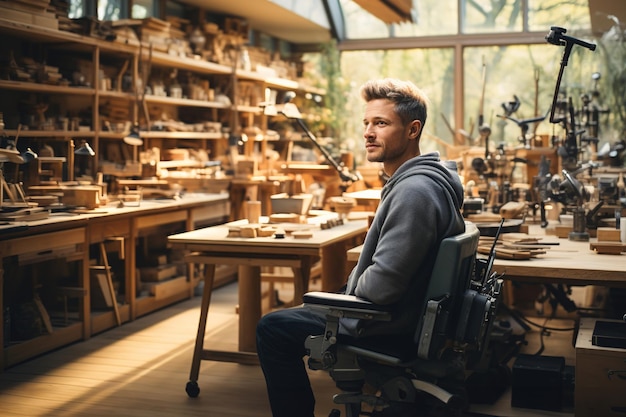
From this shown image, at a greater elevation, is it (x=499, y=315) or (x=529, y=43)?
(x=529, y=43)

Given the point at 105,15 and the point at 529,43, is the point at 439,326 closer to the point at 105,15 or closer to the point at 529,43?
the point at 105,15

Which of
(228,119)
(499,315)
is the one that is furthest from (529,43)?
(499,315)

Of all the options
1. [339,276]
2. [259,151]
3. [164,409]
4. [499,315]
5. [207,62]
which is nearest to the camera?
[164,409]

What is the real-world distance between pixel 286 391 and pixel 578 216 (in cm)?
230

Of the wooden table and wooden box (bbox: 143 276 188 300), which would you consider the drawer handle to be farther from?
wooden box (bbox: 143 276 188 300)

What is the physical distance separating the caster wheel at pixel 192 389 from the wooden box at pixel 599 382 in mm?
1910

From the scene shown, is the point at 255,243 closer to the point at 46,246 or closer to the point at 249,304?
the point at 249,304

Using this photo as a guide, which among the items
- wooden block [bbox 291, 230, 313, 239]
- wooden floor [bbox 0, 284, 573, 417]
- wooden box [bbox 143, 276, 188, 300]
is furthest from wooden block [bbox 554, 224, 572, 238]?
wooden box [bbox 143, 276, 188, 300]

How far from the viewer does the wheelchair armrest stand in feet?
9.50

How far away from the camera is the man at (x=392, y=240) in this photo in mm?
2883

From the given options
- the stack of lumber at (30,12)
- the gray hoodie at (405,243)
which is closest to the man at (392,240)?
the gray hoodie at (405,243)

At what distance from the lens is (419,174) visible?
118 inches

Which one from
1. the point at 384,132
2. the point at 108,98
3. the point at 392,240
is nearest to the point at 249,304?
the point at 384,132

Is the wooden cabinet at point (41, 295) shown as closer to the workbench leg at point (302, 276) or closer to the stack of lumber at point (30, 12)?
the stack of lumber at point (30, 12)
